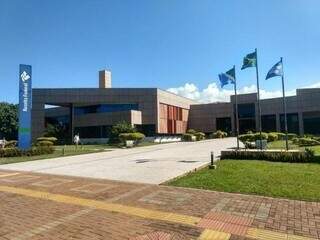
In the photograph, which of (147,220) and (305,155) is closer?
(147,220)

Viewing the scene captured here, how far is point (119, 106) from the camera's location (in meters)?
53.3

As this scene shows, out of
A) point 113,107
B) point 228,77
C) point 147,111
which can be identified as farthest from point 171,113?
point 228,77

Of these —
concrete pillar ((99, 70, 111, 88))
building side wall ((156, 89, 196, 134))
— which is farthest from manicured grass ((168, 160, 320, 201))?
concrete pillar ((99, 70, 111, 88))

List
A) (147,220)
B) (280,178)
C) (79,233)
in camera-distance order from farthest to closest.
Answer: (280,178) → (147,220) → (79,233)

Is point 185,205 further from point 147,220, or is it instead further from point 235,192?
point 235,192

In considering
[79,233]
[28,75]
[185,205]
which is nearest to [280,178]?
[185,205]

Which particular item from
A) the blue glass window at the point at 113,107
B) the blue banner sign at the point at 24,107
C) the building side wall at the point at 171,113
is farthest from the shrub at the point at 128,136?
the blue glass window at the point at 113,107

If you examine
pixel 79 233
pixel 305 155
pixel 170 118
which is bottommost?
pixel 79 233

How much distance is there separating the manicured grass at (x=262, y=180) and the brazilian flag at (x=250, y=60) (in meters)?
8.61

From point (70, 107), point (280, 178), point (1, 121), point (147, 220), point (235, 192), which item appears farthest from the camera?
point (1, 121)

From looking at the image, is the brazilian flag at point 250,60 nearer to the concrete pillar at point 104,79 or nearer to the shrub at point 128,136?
the shrub at point 128,136

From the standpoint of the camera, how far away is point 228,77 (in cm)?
2334

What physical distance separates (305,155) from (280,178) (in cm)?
492

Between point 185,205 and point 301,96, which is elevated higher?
point 301,96
